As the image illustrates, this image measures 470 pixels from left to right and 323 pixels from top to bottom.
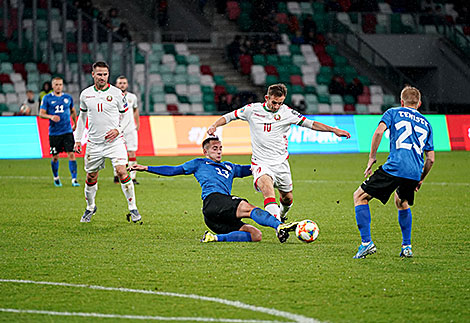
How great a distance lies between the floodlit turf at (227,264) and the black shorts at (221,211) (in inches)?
9.3

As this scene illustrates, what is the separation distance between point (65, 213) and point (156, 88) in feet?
58.2

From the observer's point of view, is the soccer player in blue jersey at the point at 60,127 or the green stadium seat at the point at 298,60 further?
the green stadium seat at the point at 298,60

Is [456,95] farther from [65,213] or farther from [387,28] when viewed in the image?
[65,213]

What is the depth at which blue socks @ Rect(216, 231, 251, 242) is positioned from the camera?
8422 mm

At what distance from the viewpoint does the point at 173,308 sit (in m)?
5.44

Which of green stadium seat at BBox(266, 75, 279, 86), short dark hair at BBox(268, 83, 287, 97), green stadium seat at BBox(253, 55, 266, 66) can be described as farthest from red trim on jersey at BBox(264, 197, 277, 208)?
green stadium seat at BBox(253, 55, 266, 66)

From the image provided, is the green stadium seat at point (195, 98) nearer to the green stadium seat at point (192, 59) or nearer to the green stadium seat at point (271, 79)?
the green stadium seat at point (192, 59)

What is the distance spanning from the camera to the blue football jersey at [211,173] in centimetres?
841

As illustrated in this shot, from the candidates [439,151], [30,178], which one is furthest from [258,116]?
[439,151]

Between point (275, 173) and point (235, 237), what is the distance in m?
1.08

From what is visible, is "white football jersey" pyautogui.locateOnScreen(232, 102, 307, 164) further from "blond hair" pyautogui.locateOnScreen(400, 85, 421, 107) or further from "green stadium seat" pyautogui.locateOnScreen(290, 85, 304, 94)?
"green stadium seat" pyautogui.locateOnScreen(290, 85, 304, 94)

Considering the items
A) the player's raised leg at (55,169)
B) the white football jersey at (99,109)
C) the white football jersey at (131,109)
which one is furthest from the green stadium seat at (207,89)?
the white football jersey at (99,109)

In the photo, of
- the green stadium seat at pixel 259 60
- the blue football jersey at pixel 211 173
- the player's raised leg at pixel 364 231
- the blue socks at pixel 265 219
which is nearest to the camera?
the player's raised leg at pixel 364 231

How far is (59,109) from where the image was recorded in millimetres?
15125
